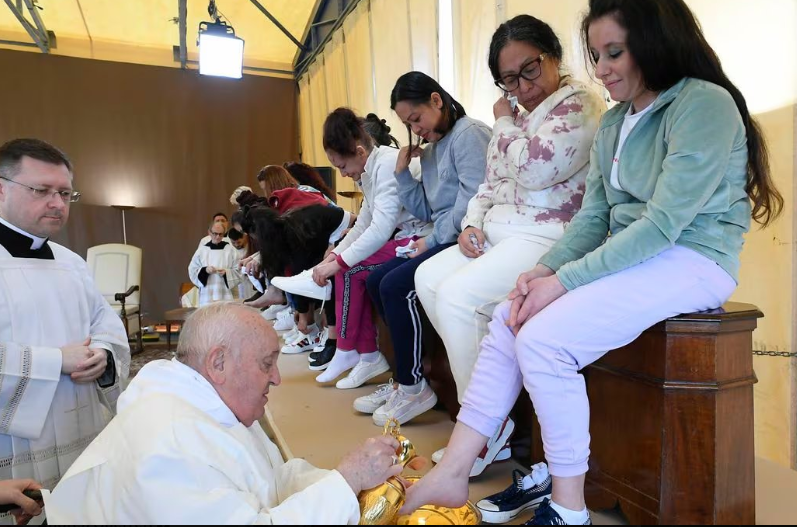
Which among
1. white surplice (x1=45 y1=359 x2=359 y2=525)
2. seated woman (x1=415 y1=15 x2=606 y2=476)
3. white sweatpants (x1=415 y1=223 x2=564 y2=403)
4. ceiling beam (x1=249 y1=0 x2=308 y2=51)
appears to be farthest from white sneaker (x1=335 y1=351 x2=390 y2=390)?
ceiling beam (x1=249 y1=0 x2=308 y2=51)

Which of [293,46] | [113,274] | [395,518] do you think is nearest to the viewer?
[395,518]

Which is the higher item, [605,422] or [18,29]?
[18,29]

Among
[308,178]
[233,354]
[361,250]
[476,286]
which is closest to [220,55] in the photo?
[308,178]

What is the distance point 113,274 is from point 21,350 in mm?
5046

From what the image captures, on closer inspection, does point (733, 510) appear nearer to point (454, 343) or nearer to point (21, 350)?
point (454, 343)

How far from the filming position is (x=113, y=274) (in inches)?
231

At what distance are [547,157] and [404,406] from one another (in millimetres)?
889

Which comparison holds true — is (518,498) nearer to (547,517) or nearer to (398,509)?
(547,517)

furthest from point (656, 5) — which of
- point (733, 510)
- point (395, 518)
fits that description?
point (395, 518)

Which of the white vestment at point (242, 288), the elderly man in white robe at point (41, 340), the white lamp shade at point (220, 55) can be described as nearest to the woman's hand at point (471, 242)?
the elderly man in white robe at point (41, 340)

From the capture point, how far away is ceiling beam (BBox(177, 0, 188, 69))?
6.38 m

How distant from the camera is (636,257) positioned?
101 cm

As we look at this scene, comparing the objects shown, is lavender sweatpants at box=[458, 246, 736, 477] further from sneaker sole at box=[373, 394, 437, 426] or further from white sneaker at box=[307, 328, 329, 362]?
white sneaker at box=[307, 328, 329, 362]

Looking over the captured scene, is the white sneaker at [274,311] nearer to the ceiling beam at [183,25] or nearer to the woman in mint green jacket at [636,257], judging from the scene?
the woman in mint green jacket at [636,257]
